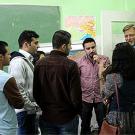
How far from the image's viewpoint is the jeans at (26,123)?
2.67 m

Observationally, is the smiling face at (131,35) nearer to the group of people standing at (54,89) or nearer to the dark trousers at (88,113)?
the dark trousers at (88,113)

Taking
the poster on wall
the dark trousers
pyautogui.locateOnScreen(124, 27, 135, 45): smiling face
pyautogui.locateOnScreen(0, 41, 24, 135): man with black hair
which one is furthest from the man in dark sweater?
the poster on wall

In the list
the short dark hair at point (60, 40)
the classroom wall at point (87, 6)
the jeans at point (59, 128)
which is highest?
the classroom wall at point (87, 6)

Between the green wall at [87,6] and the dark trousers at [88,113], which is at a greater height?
the green wall at [87,6]

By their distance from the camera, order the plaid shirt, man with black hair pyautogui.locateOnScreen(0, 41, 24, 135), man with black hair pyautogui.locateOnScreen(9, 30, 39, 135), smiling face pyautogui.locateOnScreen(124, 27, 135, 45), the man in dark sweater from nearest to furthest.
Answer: man with black hair pyautogui.locateOnScreen(0, 41, 24, 135) < the man in dark sweater < man with black hair pyautogui.locateOnScreen(9, 30, 39, 135) < smiling face pyautogui.locateOnScreen(124, 27, 135, 45) < the plaid shirt

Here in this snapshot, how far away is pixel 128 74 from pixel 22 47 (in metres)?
1.06

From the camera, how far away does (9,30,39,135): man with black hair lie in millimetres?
2592

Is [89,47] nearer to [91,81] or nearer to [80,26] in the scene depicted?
[91,81]

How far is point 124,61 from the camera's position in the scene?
2.32 metres

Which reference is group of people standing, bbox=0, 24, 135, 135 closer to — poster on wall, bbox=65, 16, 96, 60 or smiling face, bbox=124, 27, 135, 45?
smiling face, bbox=124, 27, 135, 45

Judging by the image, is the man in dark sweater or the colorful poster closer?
the man in dark sweater

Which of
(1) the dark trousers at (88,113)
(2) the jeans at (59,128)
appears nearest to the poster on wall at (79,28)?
(1) the dark trousers at (88,113)

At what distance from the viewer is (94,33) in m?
4.71

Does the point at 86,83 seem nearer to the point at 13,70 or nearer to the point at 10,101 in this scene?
the point at 13,70
